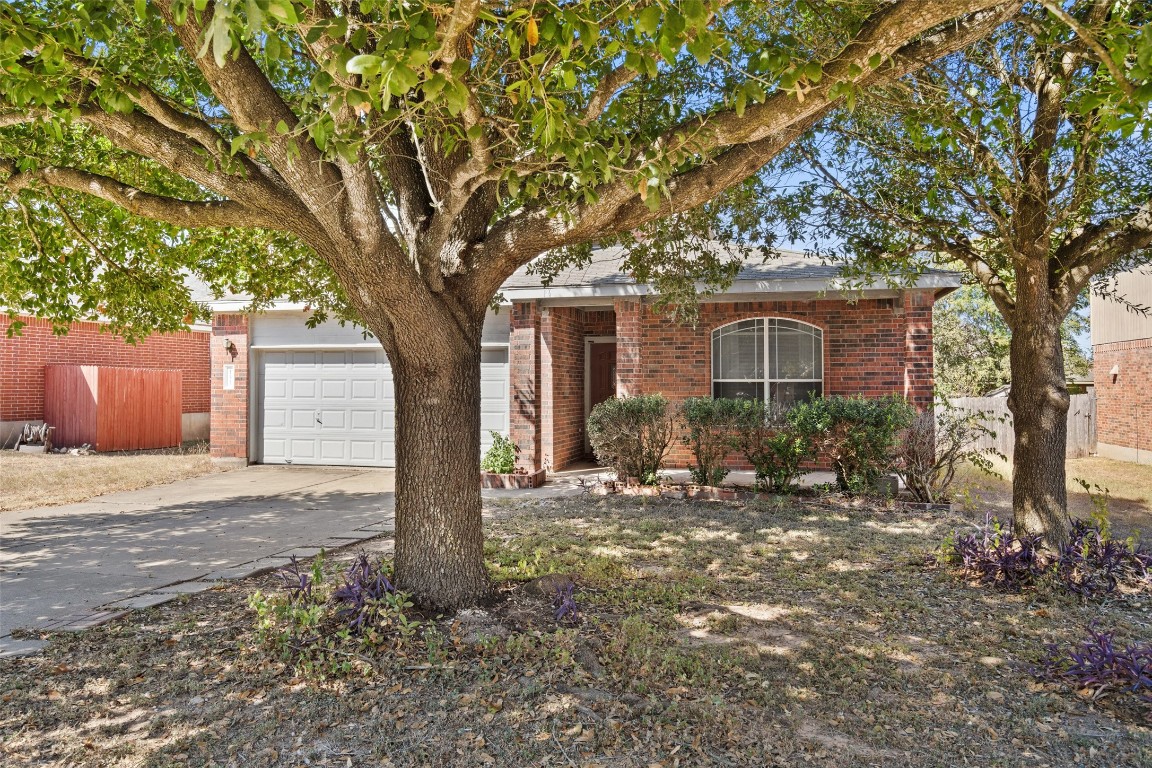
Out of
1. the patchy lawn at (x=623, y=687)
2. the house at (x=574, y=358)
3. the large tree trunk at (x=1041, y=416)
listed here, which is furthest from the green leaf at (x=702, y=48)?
the house at (x=574, y=358)

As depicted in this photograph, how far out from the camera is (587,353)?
1406 centimetres

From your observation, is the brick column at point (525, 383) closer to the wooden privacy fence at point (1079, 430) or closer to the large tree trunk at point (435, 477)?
the large tree trunk at point (435, 477)

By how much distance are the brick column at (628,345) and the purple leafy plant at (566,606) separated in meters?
6.87

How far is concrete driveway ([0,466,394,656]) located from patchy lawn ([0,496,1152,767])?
563 millimetres

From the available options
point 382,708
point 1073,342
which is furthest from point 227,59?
point 1073,342

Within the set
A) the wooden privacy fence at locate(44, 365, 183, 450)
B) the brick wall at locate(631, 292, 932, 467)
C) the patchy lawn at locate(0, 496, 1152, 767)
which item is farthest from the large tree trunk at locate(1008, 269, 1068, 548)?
the wooden privacy fence at locate(44, 365, 183, 450)

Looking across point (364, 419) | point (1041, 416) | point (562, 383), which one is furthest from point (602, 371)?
point (1041, 416)

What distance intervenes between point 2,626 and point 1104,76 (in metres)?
7.51

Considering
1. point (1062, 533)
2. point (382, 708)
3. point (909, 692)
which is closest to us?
point (382, 708)

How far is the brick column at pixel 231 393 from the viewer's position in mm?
13539

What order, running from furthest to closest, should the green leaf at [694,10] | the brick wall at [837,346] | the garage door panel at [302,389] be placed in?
1. the garage door panel at [302,389]
2. the brick wall at [837,346]
3. the green leaf at [694,10]

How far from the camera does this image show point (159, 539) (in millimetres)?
7430

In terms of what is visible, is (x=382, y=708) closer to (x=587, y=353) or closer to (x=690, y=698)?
(x=690, y=698)

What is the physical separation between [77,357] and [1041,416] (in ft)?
64.2
